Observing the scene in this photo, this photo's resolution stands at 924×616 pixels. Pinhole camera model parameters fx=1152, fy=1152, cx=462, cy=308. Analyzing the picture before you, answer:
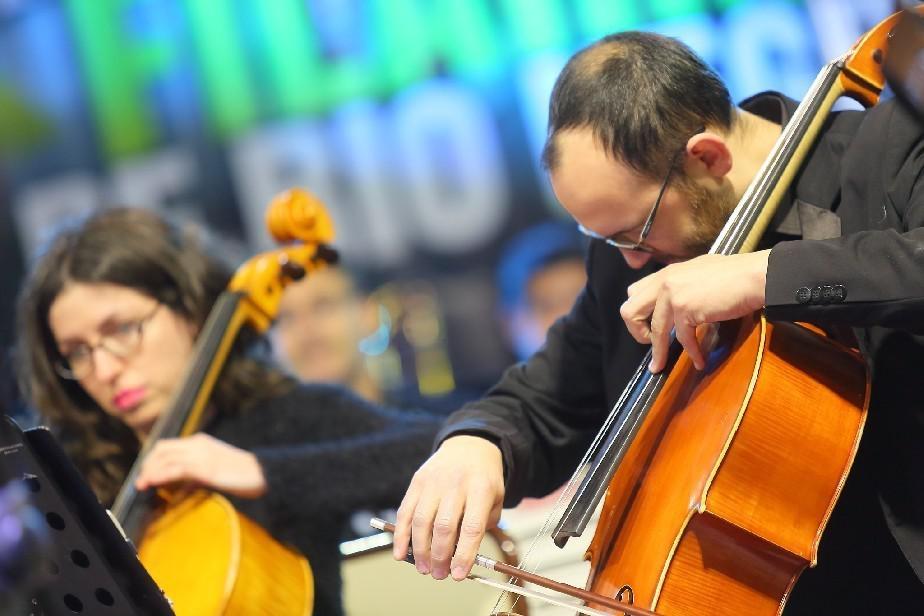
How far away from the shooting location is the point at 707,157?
1621mm

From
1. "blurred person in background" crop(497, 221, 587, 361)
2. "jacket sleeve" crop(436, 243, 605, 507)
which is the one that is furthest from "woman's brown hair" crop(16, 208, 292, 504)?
"blurred person in background" crop(497, 221, 587, 361)

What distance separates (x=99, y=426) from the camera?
2.42m

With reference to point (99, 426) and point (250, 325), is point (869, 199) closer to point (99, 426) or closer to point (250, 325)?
point (250, 325)

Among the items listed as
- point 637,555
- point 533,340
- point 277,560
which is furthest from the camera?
point 533,340

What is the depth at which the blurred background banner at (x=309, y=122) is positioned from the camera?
4586 mm

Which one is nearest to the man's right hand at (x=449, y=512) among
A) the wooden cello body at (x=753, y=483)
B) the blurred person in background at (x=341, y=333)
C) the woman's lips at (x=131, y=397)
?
the wooden cello body at (x=753, y=483)

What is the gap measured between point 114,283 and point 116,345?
0.13 meters

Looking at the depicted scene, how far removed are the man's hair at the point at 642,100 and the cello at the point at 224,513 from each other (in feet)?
2.49

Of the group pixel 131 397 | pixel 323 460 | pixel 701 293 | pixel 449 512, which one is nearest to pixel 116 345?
pixel 131 397

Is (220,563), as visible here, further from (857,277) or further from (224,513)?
(857,277)

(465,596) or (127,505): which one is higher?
(127,505)

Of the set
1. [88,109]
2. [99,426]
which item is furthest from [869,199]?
[88,109]

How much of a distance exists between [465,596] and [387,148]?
2.76 m

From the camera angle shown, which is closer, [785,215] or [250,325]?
[785,215]
